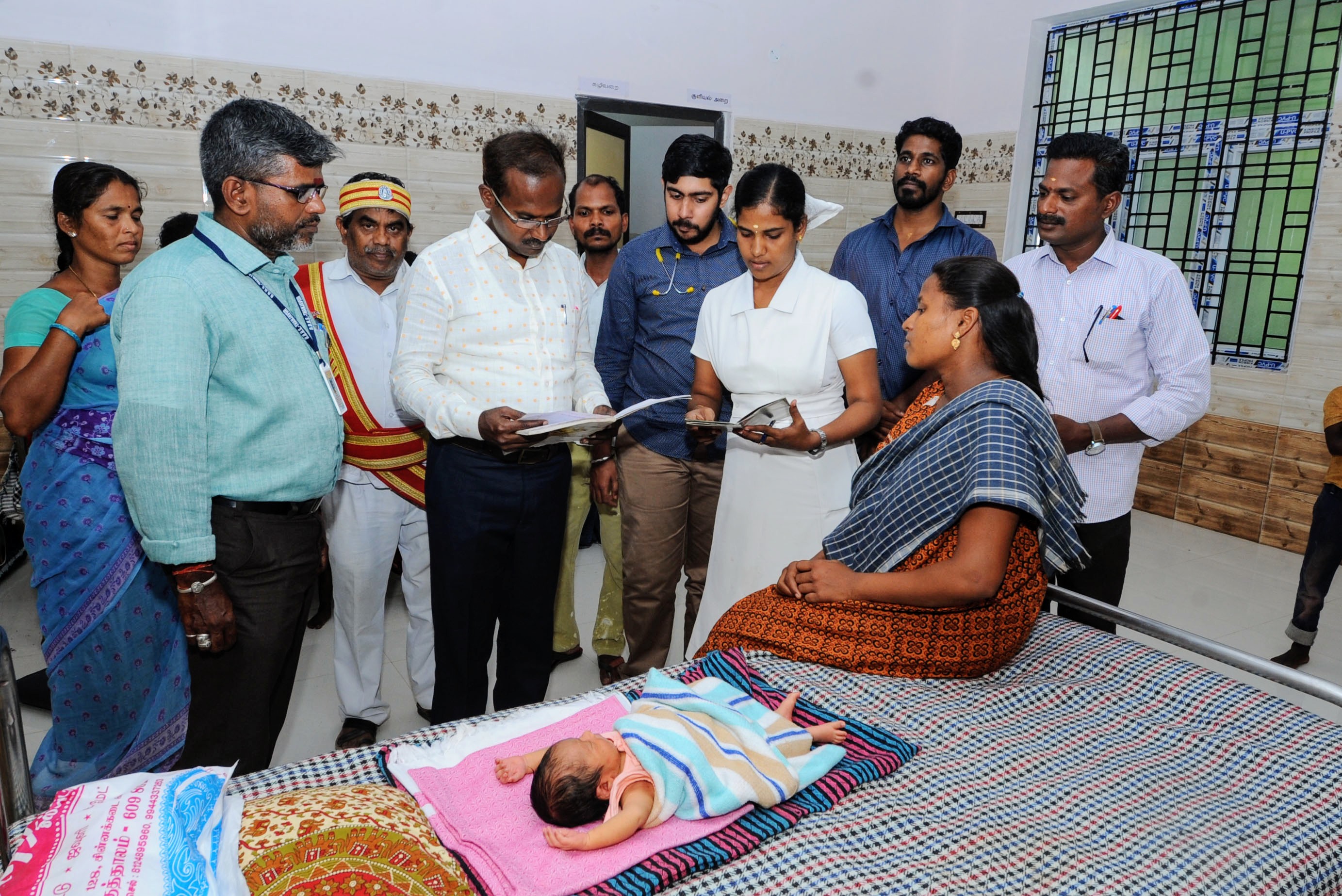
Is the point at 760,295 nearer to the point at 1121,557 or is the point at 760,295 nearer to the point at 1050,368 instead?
the point at 1050,368

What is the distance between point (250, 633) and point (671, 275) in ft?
5.66

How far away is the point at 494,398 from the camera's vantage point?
2.40 meters

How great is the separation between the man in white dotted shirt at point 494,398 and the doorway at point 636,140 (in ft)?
10.1

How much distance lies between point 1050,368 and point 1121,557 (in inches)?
24.3

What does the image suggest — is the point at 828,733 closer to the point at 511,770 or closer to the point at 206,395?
the point at 511,770

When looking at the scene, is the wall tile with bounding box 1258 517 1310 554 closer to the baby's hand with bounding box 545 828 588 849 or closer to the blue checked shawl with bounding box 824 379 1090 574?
the blue checked shawl with bounding box 824 379 1090 574

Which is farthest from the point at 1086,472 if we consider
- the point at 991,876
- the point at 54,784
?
the point at 54,784

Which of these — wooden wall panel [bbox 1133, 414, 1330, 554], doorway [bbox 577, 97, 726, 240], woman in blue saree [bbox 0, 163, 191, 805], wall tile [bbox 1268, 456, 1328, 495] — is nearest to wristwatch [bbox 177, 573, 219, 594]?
woman in blue saree [bbox 0, 163, 191, 805]

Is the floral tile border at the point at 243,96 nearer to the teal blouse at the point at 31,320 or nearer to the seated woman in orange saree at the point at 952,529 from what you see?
the teal blouse at the point at 31,320

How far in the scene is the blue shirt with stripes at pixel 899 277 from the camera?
326cm

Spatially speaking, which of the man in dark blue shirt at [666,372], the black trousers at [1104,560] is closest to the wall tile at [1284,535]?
the black trousers at [1104,560]

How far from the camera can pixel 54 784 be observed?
8.13 feet

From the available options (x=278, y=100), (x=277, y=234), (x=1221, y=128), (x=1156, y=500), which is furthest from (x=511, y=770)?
(x=1221, y=128)

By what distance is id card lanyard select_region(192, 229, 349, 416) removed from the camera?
6.39 feet
